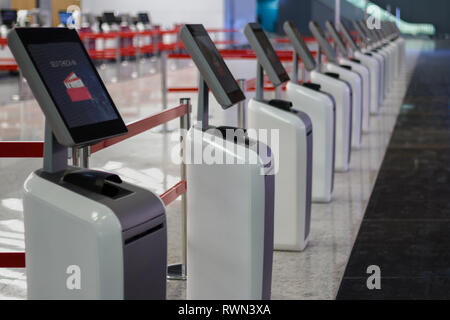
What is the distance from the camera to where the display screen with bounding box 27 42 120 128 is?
87.5 inches

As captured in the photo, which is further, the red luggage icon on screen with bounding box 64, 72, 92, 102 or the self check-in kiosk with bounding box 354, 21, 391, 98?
the self check-in kiosk with bounding box 354, 21, 391, 98

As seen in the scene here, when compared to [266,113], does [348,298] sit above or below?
below

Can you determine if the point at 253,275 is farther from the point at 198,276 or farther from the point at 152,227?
the point at 152,227

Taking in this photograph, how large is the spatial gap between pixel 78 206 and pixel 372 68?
817 cm

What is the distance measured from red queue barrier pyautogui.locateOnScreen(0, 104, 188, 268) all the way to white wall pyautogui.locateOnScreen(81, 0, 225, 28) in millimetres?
21218

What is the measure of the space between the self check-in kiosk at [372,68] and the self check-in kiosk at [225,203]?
6.97 m

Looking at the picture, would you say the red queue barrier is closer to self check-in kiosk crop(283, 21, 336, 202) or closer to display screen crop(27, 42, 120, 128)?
display screen crop(27, 42, 120, 128)

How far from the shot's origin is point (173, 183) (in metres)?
6.00

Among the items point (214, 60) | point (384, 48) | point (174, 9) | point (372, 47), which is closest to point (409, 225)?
point (214, 60)

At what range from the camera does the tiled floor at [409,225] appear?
3.76 metres

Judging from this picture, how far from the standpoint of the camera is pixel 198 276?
10.5 ft

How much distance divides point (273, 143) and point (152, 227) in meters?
2.20

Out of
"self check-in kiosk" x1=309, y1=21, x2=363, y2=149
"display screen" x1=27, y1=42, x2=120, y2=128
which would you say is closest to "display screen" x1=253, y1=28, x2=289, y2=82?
"display screen" x1=27, y1=42, x2=120, y2=128

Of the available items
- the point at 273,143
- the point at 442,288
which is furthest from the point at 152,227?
the point at 273,143
